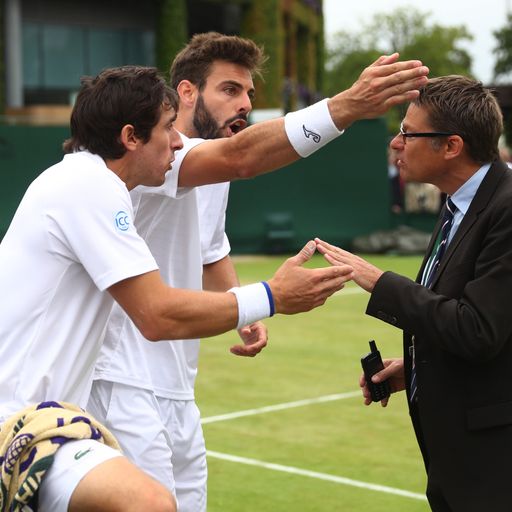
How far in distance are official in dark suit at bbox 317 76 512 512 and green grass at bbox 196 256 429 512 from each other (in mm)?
2496

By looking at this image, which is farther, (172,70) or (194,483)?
(172,70)

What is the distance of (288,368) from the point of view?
418 inches

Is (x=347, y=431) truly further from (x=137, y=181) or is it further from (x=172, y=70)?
(x=137, y=181)

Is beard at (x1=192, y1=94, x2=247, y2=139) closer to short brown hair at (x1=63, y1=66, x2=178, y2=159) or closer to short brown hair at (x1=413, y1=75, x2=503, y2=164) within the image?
short brown hair at (x1=63, y1=66, x2=178, y2=159)

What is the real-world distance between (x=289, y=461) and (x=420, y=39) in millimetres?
92524

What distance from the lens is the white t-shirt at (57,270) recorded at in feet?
12.0

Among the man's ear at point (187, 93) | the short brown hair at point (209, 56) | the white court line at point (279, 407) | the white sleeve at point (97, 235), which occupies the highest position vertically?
the short brown hair at point (209, 56)

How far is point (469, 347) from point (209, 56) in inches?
90.6

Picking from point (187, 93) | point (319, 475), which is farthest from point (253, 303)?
point (319, 475)

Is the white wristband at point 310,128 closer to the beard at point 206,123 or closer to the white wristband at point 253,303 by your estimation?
the white wristband at point 253,303

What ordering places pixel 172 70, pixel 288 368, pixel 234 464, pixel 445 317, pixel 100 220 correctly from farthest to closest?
pixel 288 368, pixel 234 464, pixel 172 70, pixel 445 317, pixel 100 220

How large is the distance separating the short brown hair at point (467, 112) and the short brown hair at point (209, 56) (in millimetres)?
1580

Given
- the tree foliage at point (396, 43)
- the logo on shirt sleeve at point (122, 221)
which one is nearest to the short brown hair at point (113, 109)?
the logo on shirt sleeve at point (122, 221)

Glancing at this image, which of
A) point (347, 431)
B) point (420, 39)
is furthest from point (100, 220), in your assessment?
point (420, 39)
